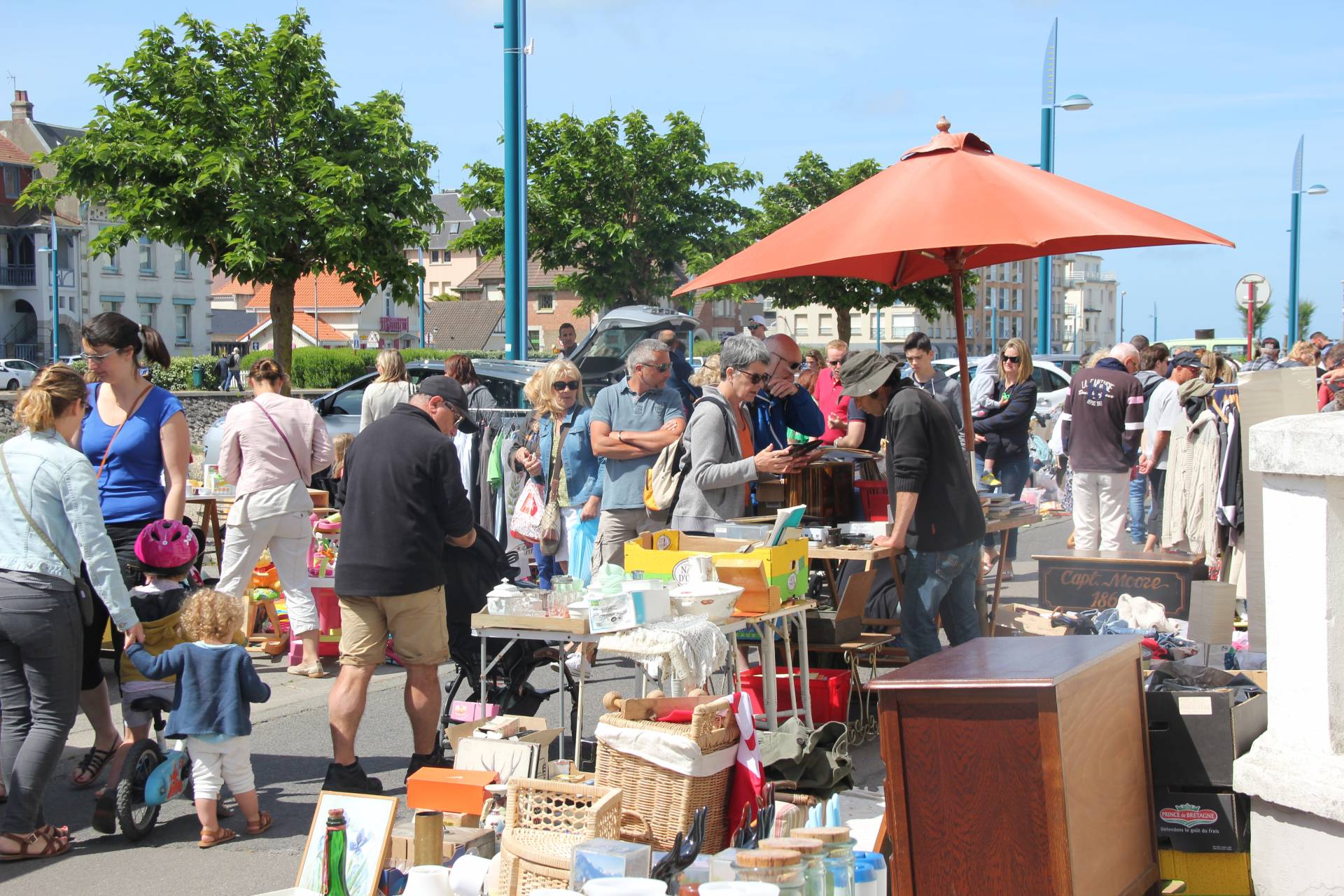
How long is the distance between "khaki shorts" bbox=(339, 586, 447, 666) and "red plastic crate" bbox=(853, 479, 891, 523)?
10.5ft

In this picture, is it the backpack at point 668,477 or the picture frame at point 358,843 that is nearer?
the picture frame at point 358,843

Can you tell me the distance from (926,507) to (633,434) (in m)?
1.88

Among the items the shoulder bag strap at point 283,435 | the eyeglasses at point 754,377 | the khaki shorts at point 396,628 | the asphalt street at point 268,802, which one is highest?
the eyeglasses at point 754,377

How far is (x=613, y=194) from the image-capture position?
29109 millimetres

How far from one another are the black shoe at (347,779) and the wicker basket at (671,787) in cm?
128

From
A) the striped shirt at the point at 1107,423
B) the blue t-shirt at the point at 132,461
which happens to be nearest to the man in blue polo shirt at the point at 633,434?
the blue t-shirt at the point at 132,461

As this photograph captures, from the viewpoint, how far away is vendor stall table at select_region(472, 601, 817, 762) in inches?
198

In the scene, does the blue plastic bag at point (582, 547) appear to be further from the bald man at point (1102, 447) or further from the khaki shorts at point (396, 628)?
the bald man at point (1102, 447)

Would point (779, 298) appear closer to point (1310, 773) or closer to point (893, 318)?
point (1310, 773)

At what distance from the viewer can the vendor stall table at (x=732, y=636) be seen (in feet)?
16.5

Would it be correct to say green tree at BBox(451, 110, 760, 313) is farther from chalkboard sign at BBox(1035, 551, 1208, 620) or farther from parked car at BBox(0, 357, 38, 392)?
parked car at BBox(0, 357, 38, 392)

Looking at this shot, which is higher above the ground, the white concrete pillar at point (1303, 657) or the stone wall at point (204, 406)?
the stone wall at point (204, 406)

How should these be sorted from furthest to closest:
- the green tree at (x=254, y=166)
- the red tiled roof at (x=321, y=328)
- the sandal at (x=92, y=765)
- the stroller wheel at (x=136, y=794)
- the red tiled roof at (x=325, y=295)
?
the red tiled roof at (x=325, y=295) < the red tiled roof at (x=321, y=328) < the green tree at (x=254, y=166) < the sandal at (x=92, y=765) < the stroller wheel at (x=136, y=794)

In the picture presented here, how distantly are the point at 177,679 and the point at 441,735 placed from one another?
1561mm
